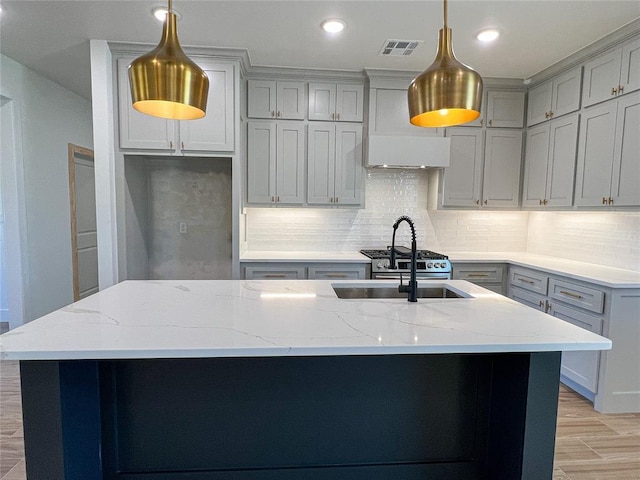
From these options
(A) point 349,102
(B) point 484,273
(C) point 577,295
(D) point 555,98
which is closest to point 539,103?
(D) point 555,98

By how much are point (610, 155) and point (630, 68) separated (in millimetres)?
607

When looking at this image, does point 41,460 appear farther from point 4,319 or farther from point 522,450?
point 4,319

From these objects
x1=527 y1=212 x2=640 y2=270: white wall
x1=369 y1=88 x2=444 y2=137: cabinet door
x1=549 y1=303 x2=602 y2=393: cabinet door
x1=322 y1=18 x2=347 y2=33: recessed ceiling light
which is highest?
x1=322 y1=18 x2=347 y2=33: recessed ceiling light

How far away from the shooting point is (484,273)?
3.54m

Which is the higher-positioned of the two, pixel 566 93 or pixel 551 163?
pixel 566 93

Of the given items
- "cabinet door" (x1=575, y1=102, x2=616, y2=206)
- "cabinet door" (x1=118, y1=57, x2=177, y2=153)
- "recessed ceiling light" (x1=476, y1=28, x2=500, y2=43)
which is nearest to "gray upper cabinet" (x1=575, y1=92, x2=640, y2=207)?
"cabinet door" (x1=575, y1=102, x2=616, y2=206)

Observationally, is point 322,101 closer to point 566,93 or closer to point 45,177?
point 566,93

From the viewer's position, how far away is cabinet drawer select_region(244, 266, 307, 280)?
3.33 m

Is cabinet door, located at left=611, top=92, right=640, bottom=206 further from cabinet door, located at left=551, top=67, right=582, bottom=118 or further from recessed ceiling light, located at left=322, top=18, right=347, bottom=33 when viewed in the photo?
recessed ceiling light, located at left=322, top=18, right=347, bottom=33

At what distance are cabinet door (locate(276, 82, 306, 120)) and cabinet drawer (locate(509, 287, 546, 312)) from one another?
2585 millimetres

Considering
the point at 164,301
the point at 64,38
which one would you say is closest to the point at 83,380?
the point at 164,301

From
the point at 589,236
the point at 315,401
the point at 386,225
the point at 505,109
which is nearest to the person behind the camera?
the point at 315,401

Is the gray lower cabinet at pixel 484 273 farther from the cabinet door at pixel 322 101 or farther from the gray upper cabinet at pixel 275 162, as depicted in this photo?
the cabinet door at pixel 322 101

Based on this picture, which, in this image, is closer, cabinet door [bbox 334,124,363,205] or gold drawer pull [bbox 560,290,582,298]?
gold drawer pull [bbox 560,290,582,298]
